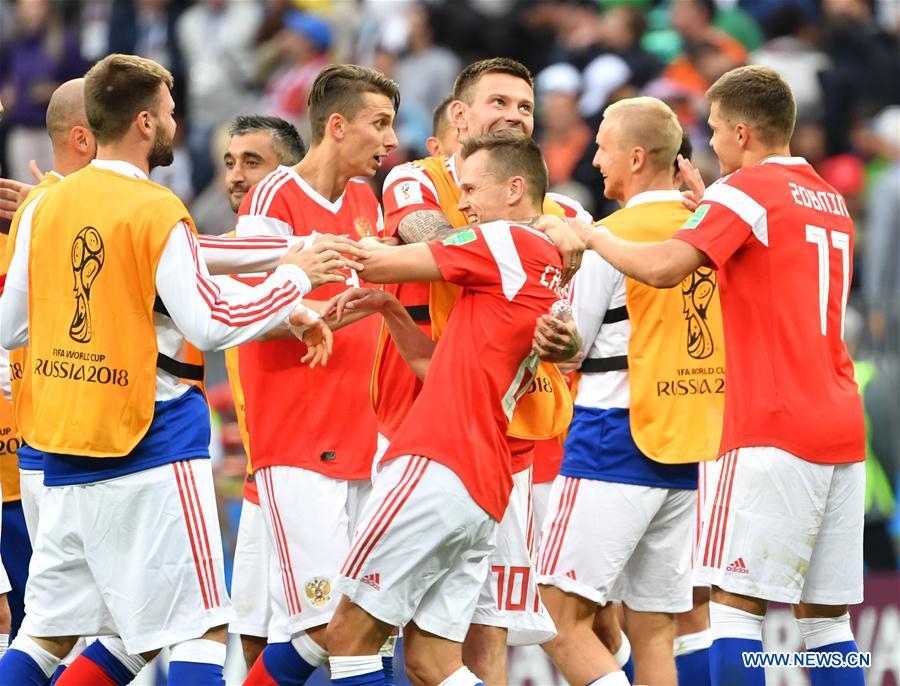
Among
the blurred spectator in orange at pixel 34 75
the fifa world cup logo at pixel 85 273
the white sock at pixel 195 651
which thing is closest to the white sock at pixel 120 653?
the white sock at pixel 195 651

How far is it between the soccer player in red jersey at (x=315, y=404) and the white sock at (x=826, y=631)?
6.86ft

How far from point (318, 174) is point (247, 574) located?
6.47 feet

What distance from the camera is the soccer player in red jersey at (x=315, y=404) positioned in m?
6.79

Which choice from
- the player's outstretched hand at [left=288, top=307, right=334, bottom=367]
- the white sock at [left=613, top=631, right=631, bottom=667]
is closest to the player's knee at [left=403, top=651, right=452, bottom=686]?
the player's outstretched hand at [left=288, top=307, right=334, bottom=367]

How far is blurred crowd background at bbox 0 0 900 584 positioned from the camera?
45.6 feet

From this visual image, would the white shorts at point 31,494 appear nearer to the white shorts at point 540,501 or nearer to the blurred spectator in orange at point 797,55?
the white shorts at point 540,501

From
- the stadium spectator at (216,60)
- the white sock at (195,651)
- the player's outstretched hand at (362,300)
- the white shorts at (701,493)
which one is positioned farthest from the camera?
the stadium spectator at (216,60)

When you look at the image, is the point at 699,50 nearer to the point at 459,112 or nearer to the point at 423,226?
the point at 459,112

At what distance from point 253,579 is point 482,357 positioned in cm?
219

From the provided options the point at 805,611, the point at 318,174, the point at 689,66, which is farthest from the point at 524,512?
the point at 689,66

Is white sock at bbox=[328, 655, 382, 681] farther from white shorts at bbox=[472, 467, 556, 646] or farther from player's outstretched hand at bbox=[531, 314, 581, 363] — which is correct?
player's outstretched hand at bbox=[531, 314, 581, 363]

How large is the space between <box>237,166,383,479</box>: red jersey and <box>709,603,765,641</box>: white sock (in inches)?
66.6

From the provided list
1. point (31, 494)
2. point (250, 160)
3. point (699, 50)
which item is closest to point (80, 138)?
point (250, 160)

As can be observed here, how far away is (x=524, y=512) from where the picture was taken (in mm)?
6445
